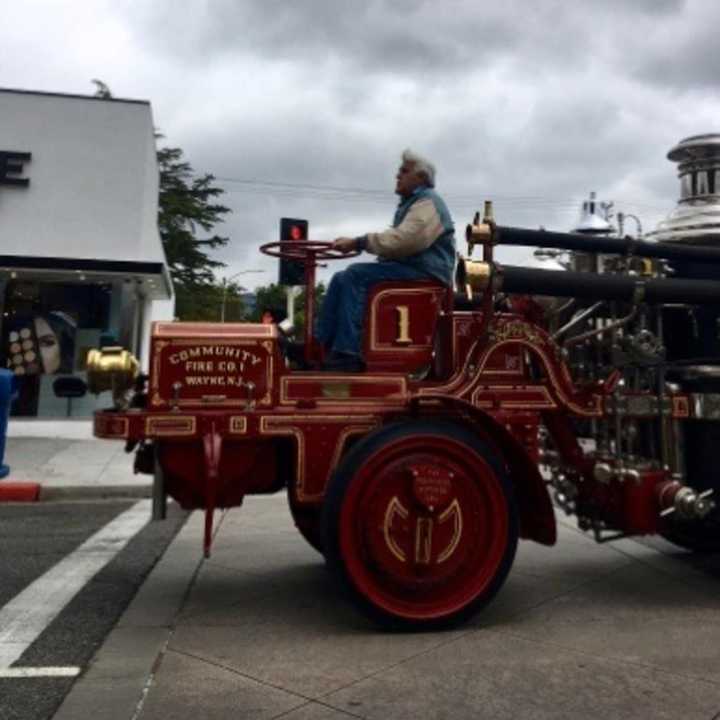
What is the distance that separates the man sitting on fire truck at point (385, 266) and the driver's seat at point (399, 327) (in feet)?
0.24

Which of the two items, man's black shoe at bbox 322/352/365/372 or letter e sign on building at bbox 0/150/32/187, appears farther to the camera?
letter e sign on building at bbox 0/150/32/187

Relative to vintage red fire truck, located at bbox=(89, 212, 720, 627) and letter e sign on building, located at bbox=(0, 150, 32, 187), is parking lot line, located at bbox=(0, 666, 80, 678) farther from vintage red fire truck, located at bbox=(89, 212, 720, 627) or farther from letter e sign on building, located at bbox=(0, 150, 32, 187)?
letter e sign on building, located at bbox=(0, 150, 32, 187)

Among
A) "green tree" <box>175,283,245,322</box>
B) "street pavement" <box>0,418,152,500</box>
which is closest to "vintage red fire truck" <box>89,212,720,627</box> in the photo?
"street pavement" <box>0,418,152,500</box>

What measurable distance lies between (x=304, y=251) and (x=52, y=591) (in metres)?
2.27

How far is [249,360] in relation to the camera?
3717 millimetres

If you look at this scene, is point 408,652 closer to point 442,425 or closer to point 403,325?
point 442,425

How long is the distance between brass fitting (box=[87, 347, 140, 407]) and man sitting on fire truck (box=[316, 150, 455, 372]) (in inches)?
39.0

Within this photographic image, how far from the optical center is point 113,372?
374 centimetres

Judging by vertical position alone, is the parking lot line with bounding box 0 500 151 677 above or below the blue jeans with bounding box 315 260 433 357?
below

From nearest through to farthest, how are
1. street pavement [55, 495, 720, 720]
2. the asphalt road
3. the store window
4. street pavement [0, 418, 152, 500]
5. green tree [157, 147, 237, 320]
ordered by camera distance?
1. street pavement [55, 495, 720, 720]
2. the asphalt road
3. street pavement [0, 418, 152, 500]
4. the store window
5. green tree [157, 147, 237, 320]

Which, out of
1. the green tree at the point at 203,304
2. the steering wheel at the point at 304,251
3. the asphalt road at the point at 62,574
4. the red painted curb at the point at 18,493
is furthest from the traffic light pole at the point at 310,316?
the green tree at the point at 203,304

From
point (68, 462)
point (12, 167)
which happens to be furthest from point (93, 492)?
point (12, 167)

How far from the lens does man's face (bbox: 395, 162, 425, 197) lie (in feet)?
14.3

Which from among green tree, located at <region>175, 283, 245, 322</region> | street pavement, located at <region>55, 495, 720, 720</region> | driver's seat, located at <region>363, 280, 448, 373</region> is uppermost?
green tree, located at <region>175, 283, 245, 322</region>
